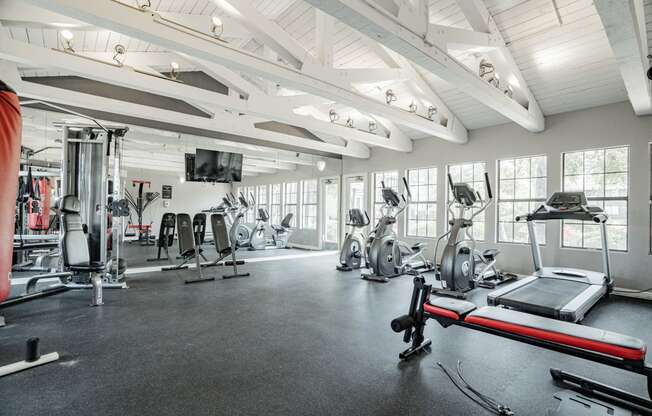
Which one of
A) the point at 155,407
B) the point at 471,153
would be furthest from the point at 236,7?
the point at 471,153

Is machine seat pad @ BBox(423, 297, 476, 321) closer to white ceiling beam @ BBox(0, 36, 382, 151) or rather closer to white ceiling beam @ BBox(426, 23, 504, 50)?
white ceiling beam @ BBox(426, 23, 504, 50)

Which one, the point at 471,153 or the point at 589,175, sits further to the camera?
the point at 471,153

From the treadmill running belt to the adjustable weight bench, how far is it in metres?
1.33

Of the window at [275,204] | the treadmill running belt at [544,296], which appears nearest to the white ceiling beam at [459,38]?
A: the treadmill running belt at [544,296]

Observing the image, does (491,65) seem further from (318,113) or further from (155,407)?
(155,407)

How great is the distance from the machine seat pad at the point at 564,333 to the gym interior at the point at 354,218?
0.7 inches

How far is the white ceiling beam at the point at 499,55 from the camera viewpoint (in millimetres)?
3811

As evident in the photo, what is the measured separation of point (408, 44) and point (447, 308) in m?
2.35

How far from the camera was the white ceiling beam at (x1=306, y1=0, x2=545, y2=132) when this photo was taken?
2.51 m

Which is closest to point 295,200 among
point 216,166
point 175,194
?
point 216,166

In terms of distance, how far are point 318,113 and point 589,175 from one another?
5.40 meters

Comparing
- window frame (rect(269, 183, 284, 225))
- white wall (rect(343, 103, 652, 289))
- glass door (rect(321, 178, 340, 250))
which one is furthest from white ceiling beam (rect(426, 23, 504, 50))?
window frame (rect(269, 183, 284, 225))

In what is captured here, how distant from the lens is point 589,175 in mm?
5316

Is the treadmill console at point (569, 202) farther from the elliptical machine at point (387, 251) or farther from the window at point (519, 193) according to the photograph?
the elliptical machine at point (387, 251)
